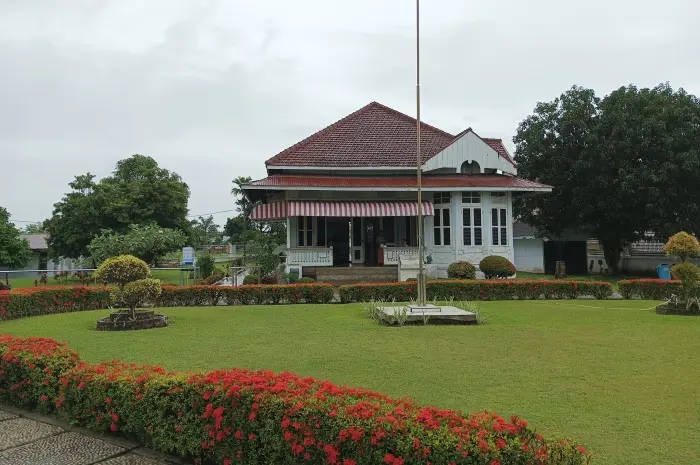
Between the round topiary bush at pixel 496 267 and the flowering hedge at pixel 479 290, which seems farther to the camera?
the round topiary bush at pixel 496 267

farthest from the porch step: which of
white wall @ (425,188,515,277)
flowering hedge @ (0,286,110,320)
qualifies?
flowering hedge @ (0,286,110,320)

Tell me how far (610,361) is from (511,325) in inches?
136

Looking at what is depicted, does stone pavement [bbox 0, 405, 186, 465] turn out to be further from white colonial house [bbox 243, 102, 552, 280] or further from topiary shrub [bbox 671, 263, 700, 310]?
white colonial house [bbox 243, 102, 552, 280]

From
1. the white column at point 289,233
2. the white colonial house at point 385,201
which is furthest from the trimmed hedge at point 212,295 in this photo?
the white column at point 289,233

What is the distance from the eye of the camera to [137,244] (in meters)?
24.5

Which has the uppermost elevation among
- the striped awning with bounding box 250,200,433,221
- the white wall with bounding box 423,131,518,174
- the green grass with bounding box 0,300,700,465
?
the white wall with bounding box 423,131,518,174

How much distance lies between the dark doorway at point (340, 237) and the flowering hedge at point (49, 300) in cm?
1001

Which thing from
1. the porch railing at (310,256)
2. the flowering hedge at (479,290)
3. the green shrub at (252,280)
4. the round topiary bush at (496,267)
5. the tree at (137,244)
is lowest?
the flowering hedge at (479,290)

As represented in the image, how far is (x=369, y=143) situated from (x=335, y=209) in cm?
471

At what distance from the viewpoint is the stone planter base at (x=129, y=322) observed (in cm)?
1055

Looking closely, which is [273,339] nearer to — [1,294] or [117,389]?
[117,389]

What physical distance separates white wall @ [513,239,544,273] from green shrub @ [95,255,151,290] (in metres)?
22.9

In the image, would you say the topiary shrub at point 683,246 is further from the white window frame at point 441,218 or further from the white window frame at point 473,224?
the white window frame at point 441,218

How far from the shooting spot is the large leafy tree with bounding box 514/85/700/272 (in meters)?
23.7
